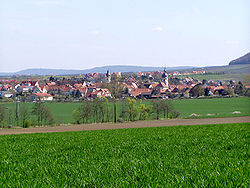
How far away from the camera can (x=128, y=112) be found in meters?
74.4

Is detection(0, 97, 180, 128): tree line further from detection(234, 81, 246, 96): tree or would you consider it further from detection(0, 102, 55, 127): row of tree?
detection(234, 81, 246, 96): tree

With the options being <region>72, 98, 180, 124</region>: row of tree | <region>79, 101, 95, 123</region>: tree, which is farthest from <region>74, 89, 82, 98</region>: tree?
<region>79, 101, 95, 123</region>: tree

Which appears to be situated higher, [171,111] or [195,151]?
[195,151]

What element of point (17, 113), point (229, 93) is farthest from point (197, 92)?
point (17, 113)

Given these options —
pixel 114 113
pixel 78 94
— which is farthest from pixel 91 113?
pixel 78 94

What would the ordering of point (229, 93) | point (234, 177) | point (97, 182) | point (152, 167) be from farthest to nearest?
point (229, 93)
point (152, 167)
point (97, 182)
point (234, 177)

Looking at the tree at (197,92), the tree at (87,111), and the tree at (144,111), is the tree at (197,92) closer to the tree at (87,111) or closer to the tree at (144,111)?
the tree at (144,111)

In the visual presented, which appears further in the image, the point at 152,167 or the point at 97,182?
the point at 152,167

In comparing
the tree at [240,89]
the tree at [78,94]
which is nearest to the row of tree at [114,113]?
the tree at [240,89]

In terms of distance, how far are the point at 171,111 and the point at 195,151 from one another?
70241 millimetres

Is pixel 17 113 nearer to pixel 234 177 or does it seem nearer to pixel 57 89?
pixel 57 89

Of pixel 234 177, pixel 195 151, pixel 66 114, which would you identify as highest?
pixel 234 177

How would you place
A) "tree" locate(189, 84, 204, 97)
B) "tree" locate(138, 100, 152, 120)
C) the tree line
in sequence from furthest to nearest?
"tree" locate(189, 84, 204, 97) < "tree" locate(138, 100, 152, 120) < the tree line

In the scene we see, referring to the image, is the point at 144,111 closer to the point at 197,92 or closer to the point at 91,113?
the point at 91,113
